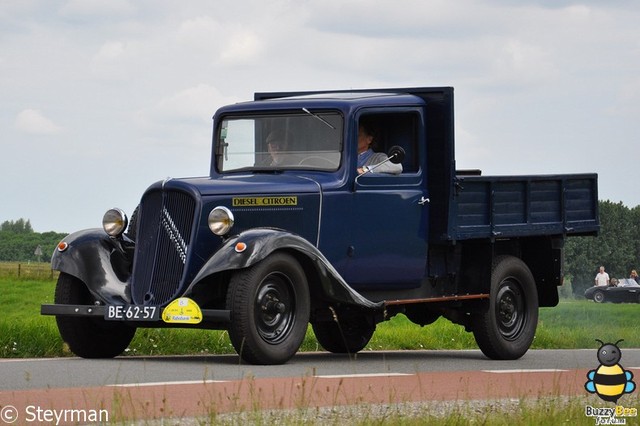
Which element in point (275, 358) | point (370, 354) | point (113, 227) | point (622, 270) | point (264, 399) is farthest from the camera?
point (622, 270)

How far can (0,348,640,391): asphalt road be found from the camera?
10102 mm

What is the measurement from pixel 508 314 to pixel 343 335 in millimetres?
1998

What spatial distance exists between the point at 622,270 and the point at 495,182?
86.9 meters

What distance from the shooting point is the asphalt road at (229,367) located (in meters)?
10.1

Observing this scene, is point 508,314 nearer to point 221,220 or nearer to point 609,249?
point 221,220

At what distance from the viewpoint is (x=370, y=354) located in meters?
15.5

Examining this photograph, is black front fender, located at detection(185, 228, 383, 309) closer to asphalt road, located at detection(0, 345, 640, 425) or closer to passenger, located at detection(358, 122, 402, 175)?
asphalt road, located at detection(0, 345, 640, 425)

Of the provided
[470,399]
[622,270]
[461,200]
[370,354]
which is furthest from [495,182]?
[622,270]

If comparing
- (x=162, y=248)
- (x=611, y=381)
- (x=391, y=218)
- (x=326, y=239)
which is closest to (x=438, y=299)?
(x=391, y=218)

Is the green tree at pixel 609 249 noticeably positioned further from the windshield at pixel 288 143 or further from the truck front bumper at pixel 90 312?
the truck front bumper at pixel 90 312

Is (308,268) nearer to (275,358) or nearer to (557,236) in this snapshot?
A: (275,358)

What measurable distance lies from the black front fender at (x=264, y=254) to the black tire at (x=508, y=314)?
2743mm

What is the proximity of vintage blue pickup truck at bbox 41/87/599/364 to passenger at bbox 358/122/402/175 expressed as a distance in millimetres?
19

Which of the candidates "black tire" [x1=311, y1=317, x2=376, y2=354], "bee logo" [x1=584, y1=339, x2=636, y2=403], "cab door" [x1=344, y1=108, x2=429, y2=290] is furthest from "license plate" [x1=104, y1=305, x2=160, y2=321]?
"bee logo" [x1=584, y1=339, x2=636, y2=403]
